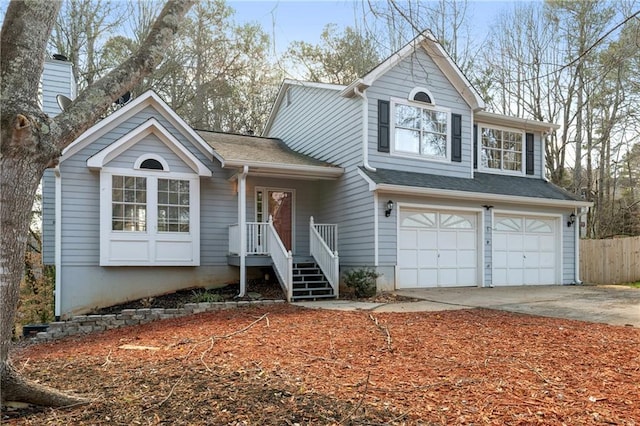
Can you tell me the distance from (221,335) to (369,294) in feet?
14.5

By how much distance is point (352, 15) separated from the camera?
18.6 ft

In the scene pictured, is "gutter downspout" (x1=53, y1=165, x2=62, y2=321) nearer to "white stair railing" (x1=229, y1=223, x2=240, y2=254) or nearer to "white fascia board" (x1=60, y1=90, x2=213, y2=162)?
"white fascia board" (x1=60, y1=90, x2=213, y2=162)

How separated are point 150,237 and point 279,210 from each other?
360 centimetres

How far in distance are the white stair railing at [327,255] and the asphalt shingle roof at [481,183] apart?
1948 mm

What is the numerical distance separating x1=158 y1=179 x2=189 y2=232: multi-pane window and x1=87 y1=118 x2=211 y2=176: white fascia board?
528 mm

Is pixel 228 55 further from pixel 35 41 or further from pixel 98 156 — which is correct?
pixel 35 41

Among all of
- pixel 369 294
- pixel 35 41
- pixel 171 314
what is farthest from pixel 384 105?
pixel 35 41

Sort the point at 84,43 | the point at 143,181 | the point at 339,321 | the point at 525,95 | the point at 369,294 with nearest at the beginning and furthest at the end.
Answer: the point at 339,321 → the point at 369,294 → the point at 143,181 → the point at 84,43 → the point at 525,95

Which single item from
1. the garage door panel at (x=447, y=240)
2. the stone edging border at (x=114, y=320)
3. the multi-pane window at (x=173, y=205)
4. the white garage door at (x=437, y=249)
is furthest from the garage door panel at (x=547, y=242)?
the multi-pane window at (x=173, y=205)

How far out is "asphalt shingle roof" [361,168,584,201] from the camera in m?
10.6

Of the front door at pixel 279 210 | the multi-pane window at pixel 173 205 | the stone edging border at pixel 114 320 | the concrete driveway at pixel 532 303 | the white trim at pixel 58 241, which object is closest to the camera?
the concrete driveway at pixel 532 303

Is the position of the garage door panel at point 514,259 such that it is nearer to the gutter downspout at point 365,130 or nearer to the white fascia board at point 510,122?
the white fascia board at point 510,122

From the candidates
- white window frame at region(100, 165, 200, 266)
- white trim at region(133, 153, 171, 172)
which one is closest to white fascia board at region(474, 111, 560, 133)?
white window frame at region(100, 165, 200, 266)

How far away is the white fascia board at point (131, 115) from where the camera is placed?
989cm
